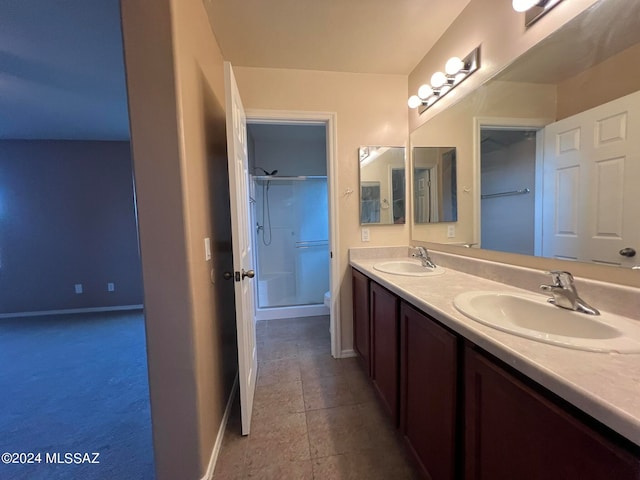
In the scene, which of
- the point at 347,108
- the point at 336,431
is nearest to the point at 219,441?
the point at 336,431

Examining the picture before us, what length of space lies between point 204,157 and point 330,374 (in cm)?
173

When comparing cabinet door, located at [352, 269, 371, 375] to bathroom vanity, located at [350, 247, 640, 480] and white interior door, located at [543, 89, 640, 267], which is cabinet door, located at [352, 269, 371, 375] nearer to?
bathroom vanity, located at [350, 247, 640, 480]

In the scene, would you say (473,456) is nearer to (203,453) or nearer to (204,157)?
(203,453)

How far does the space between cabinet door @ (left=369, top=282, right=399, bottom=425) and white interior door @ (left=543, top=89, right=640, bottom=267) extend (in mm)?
737

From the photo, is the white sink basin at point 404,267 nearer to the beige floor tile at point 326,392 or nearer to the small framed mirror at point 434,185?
the small framed mirror at point 434,185

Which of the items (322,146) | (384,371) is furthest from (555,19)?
(322,146)

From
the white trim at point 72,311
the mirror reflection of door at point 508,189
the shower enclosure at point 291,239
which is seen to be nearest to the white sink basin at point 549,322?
the mirror reflection of door at point 508,189

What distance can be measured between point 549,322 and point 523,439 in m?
0.49

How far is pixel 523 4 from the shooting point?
3.57 ft

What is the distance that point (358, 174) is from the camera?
6.96 feet

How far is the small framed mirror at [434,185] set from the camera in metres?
1.75

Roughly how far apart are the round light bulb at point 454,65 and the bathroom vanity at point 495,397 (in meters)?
1.21

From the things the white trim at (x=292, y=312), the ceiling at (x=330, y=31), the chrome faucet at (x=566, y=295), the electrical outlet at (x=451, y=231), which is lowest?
the white trim at (x=292, y=312)

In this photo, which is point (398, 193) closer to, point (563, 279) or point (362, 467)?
point (563, 279)
